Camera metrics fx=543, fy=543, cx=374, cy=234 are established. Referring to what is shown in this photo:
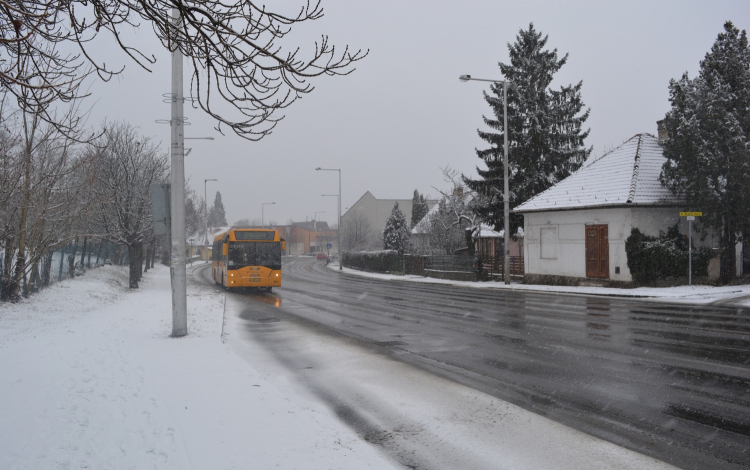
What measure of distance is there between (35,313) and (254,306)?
690cm

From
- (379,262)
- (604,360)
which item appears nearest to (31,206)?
(604,360)

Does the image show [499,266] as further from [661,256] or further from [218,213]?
[218,213]

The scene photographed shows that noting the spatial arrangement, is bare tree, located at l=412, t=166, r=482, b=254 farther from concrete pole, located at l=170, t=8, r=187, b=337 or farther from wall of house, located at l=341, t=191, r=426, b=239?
wall of house, located at l=341, t=191, r=426, b=239

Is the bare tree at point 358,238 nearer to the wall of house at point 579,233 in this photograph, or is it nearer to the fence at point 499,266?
the fence at point 499,266

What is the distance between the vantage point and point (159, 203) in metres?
11.2

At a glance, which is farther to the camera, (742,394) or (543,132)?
(543,132)

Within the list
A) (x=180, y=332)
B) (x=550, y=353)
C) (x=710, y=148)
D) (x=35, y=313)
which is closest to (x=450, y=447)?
(x=550, y=353)

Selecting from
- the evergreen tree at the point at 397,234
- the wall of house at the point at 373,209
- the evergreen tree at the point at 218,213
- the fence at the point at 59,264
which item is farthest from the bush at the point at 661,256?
the evergreen tree at the point at 218,213

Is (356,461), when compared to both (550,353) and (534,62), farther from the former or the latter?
(534,62)

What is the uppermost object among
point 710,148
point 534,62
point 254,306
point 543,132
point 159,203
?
point 534,62

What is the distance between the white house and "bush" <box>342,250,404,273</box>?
49.9 feet

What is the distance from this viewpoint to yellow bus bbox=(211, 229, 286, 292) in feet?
82.7

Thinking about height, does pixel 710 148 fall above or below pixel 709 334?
above

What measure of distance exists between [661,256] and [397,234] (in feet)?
122
